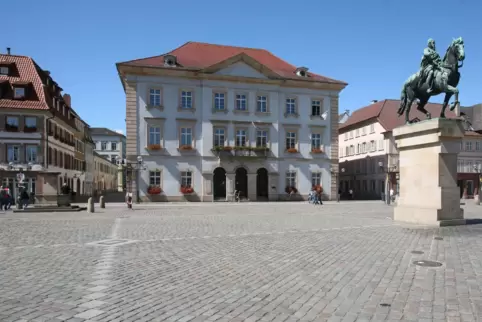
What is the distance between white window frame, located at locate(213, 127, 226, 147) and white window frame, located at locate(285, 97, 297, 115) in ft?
25.1

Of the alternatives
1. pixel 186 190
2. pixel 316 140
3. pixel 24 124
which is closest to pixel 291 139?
pixel 316 140

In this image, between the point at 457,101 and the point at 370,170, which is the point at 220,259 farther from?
the point at 370,170

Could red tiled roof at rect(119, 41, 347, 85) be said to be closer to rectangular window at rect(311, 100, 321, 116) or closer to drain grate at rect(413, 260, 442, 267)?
rectangular window at rect(311, 100, 321, 116)

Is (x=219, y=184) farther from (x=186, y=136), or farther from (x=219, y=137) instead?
(x=186, y=136)

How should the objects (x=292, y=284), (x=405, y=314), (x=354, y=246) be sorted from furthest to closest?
(x=354, y=246)
(x=292, y=284)
(x=405, y=314)

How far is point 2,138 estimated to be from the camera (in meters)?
42.0

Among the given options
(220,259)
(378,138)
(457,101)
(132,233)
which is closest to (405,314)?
(220,259)

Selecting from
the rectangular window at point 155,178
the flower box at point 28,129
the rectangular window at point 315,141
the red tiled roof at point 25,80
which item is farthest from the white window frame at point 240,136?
the flower box at point 28,129

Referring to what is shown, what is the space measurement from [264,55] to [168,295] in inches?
1943

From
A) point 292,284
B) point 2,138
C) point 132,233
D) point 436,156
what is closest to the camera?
point 292,284

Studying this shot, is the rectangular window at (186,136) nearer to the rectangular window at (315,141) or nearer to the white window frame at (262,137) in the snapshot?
the white window frame at (262,137)

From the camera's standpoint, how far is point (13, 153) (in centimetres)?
4222

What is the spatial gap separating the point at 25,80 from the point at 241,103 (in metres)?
22.5

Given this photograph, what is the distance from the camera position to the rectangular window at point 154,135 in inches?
1690
